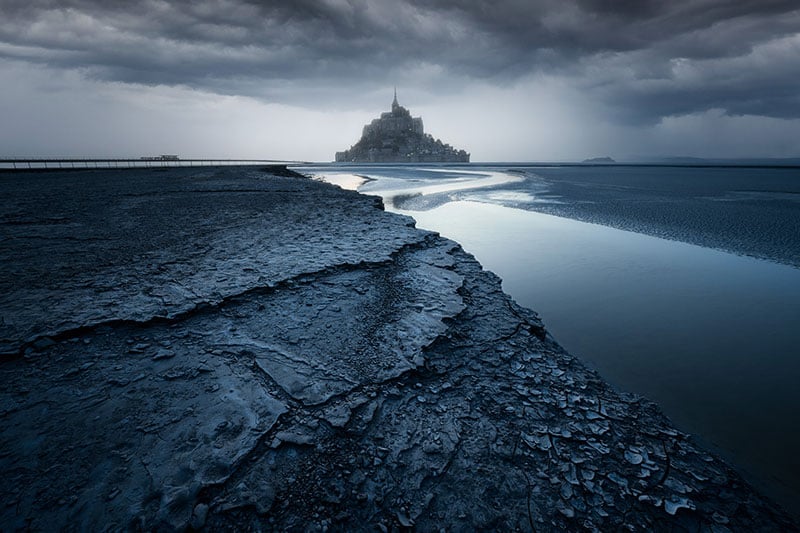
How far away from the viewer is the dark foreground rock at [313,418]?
61.3 inches

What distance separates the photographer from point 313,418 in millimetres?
1979

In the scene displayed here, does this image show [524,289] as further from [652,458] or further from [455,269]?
[652,458]

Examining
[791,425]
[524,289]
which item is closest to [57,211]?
[524,289]

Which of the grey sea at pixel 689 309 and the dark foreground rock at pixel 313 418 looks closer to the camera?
the dark foreground rock at pixel 313 418

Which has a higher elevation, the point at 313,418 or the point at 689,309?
the point at 313,418

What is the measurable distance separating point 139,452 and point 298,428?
764 mm

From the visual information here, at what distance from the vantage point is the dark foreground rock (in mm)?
1557

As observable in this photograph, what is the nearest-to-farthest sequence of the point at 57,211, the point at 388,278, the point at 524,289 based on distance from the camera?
1. the point at 388,278
2. the point at 524,289
3. the point at 57,211

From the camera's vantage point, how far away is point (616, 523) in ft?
5.15

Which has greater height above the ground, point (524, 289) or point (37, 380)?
point (37, 380)

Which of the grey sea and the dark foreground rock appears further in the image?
the grey sea

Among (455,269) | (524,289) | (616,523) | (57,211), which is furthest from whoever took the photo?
(57,211)

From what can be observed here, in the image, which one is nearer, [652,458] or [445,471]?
[445,471]

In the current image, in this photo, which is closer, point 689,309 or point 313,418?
point 313,418
